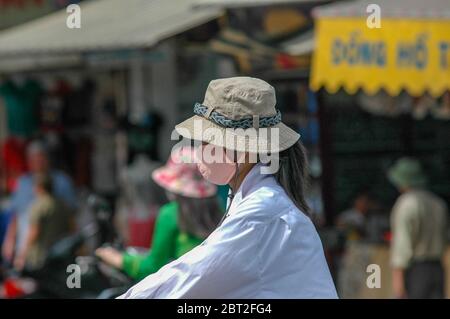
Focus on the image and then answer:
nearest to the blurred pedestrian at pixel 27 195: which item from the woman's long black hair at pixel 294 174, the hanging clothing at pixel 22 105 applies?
the hanging clothing at pixel 22 105

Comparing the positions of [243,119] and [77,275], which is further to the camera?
[77,275]

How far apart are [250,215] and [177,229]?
3268mm

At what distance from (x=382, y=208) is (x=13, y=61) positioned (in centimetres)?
502

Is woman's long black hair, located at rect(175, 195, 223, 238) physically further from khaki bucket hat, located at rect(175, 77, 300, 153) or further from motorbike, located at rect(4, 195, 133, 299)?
khaki bucket hat, located at rect(175, 77, 300, 153)

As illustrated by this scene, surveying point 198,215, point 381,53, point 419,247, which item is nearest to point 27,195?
point 419,247

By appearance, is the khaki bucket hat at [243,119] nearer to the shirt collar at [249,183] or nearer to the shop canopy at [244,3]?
the shirt collar at [249,183]

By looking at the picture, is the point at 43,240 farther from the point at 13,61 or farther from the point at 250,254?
the point at 250,254

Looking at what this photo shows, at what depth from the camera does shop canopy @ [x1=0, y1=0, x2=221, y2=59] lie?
10.5 m

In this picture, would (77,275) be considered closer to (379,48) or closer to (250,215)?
(379,48)

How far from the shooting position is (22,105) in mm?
13812

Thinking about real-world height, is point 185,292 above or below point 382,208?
above

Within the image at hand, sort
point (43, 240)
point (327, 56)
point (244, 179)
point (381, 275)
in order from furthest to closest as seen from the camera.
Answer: point (43, 240), point (381, 275), point (327, 56), point (244, 179)

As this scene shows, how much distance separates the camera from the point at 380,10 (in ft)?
27.5
